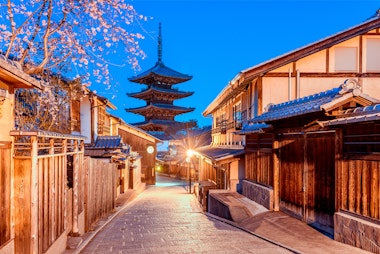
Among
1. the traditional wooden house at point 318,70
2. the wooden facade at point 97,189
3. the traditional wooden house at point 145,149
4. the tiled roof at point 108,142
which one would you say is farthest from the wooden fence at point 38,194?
the traditional wooden house at point 145,149

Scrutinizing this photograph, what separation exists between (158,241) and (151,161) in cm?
2729

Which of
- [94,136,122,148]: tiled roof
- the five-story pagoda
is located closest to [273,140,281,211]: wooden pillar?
[94,136,122,148]: tiled roof

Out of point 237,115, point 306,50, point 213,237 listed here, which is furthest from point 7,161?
point 237,115

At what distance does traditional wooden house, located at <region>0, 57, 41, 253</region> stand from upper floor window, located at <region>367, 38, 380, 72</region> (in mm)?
15105

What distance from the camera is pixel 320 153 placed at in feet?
28.1

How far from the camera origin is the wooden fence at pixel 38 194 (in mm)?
5043

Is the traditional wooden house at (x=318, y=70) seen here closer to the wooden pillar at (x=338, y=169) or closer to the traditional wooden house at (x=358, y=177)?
the wooden pillar at (x=338, y=169)

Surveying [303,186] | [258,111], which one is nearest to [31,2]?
[303,186]

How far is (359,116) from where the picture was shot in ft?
21.8

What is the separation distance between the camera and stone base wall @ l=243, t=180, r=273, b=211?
1106cm

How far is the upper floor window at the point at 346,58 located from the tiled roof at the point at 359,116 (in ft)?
28.5

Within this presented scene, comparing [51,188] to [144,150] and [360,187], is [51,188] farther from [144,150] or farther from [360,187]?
[144,150]

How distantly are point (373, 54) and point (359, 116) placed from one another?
400 inches

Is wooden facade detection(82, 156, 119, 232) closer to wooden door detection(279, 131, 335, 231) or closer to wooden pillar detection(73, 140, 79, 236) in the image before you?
wooden pillar detection(73, 140, 79, 236)
